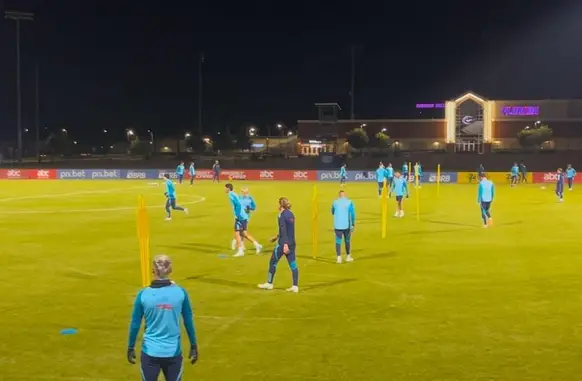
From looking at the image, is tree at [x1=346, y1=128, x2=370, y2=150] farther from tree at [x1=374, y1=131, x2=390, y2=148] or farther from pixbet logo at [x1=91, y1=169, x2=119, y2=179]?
pixbet logo at [x1=91, y1=169, x2=119, y2=179]

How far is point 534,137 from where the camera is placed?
3307 inches

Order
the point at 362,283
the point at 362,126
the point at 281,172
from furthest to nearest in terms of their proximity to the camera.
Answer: the point at 362,126 < the point at 281,172 < the point at 362,283

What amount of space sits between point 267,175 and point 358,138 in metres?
29.7

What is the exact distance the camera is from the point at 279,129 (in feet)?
453

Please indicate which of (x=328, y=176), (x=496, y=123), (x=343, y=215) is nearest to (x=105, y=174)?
(x=328, y=176)

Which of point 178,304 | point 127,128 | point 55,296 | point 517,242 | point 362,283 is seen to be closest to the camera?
point 178,304

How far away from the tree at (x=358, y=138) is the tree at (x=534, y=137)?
2051 cm

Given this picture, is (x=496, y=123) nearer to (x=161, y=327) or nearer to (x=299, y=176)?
(x=299, y=176)

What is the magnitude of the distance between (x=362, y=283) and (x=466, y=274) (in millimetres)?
2899

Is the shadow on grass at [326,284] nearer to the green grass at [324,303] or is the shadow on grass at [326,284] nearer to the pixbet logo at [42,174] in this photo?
the green grass at [324,303]

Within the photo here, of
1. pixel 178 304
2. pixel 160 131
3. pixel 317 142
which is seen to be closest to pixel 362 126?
pixel 317 142

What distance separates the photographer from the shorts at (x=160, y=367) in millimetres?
6359

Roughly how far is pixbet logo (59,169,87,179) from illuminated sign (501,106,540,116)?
57447 mm

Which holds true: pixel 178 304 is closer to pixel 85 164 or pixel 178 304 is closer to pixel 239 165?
pixel 239 165
